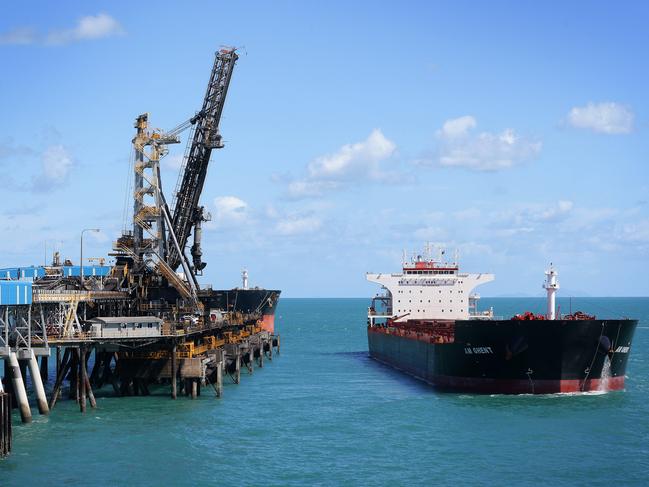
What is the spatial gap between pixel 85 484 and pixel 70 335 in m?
16.8

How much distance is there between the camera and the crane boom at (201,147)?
65.4 m

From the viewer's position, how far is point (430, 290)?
240 feet

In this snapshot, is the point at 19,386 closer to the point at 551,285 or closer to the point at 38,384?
the point at 38,384

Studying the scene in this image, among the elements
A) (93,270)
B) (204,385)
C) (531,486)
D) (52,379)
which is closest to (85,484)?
(531,486)

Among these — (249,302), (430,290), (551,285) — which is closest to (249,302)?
(249,302)

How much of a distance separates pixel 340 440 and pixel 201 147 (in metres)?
34.2

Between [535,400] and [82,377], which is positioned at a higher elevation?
[82,377]

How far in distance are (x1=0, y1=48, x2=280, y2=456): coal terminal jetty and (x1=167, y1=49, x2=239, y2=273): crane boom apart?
0.08 meters

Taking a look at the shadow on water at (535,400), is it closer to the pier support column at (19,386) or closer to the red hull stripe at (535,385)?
the red hull stripe at (535,385)

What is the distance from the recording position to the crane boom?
65438mm

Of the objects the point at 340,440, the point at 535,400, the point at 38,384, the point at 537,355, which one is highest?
the point at 537,355

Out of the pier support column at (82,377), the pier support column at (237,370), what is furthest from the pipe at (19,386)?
the pier support column at (237,370)

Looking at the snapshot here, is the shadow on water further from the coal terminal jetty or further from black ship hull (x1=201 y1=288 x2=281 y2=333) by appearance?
black ship hull (x1=201 y1=288 x2=281 y2=333)

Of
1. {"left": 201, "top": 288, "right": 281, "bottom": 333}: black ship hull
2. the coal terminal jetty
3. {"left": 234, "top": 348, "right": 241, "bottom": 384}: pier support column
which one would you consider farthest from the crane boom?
{"left": 201, "top": 288, "right": 281, "bottom": 333}: black ship hull
